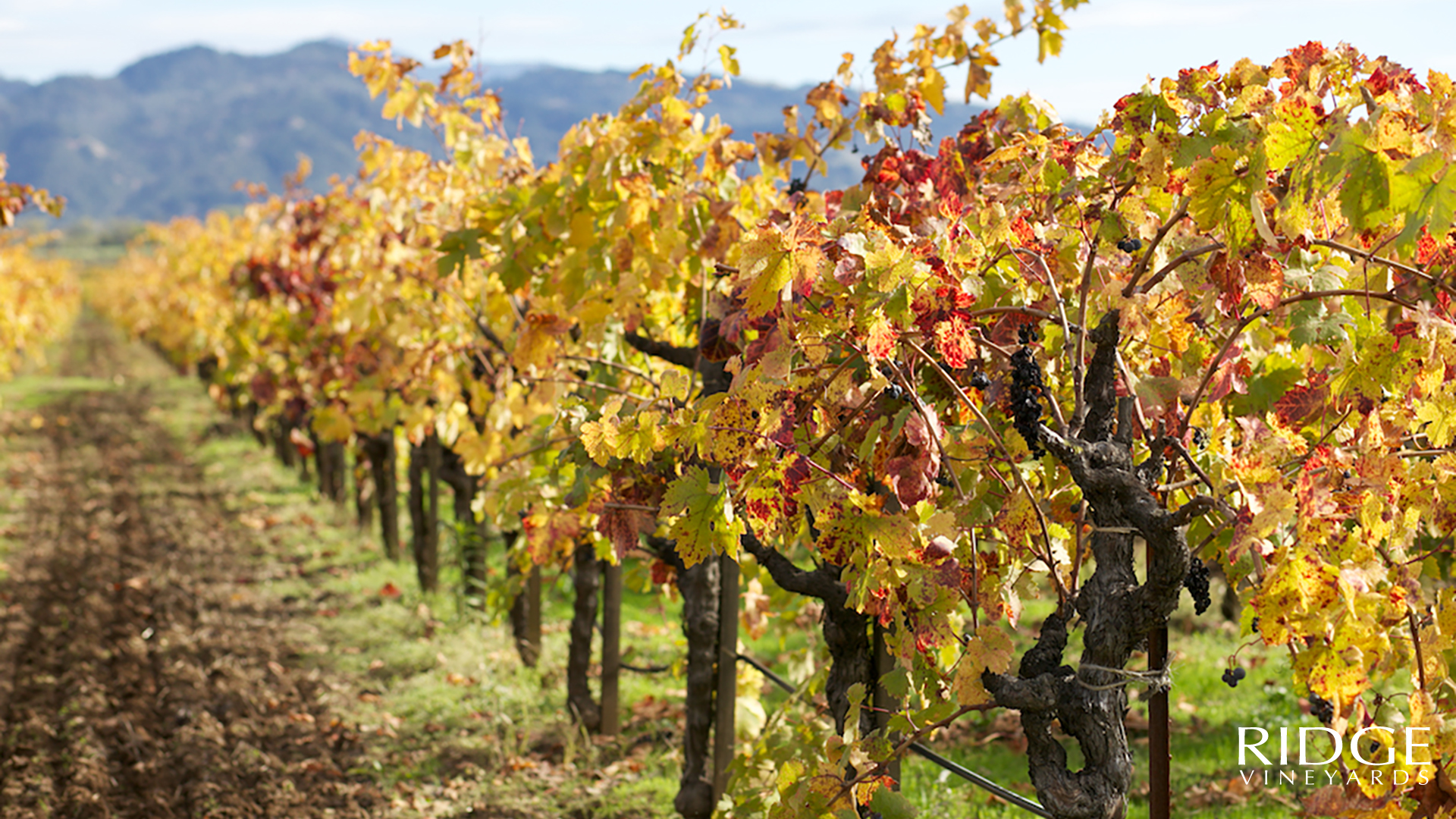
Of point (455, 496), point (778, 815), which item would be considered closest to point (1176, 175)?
point (778, 815)

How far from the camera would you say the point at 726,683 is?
15.0 feet

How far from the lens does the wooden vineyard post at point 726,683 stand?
451 centimetres

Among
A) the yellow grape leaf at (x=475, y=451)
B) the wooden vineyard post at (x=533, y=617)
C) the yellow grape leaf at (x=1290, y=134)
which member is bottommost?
the wooden vineyard post at (x=533, y=617)

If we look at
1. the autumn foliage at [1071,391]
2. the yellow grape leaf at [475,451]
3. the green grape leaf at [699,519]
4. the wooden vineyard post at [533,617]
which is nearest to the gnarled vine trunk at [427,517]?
the wooden vineyard post at [533,617]

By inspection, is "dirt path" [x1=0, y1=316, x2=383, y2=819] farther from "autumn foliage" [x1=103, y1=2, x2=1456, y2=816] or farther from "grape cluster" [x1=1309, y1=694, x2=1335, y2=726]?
"grape cluster" [x1=1309, y1=694, x2=1335, y2=726]

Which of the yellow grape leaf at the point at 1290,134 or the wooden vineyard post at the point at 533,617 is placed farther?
the wooden vineyard post at the point at 533,617

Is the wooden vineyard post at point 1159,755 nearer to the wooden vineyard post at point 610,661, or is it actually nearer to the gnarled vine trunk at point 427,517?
the wooden vineyard post at point 610,661

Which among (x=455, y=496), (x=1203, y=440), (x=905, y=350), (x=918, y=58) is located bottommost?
(x=455, y=496)

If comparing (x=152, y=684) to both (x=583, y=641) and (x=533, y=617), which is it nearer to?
(x=533, y=617)

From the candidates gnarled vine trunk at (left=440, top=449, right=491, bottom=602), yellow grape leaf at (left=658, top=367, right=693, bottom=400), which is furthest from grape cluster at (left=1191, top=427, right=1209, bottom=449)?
gnarled vine trunk at (left=440, top=449, right=491, bottom=602)

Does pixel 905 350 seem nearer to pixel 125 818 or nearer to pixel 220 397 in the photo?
pixel 125 818

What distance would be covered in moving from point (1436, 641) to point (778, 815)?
1.45 meters

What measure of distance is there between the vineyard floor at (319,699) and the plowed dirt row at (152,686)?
2 cm

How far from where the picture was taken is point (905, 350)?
2.46m
